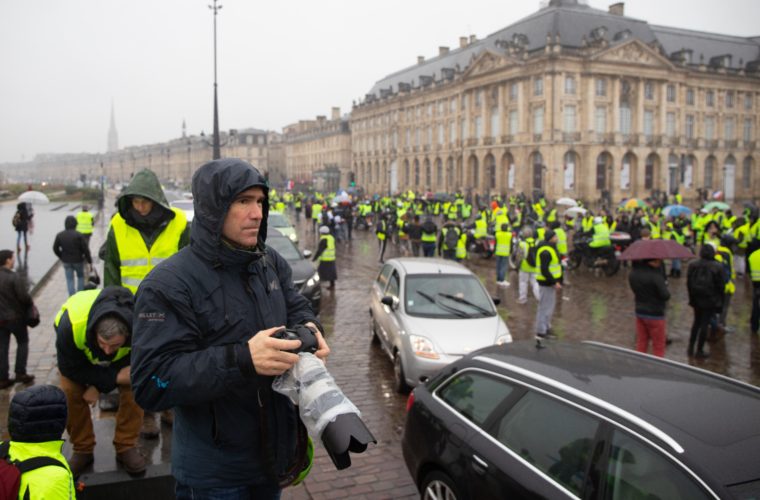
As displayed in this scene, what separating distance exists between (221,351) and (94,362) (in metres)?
2.91

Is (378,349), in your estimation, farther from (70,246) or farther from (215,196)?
(215,196)

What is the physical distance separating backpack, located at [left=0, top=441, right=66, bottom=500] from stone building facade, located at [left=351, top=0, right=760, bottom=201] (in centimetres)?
5514

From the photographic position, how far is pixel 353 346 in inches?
384

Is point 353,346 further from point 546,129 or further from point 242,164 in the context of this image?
point 546,129

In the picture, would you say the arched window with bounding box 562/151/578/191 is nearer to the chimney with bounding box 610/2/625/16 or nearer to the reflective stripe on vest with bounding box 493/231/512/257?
the chimney with bounding box 610/2/625/16

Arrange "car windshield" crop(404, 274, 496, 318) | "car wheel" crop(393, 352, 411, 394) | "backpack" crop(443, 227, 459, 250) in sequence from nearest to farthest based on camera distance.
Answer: "car wheel" crop(393, 352, 411, 394), "car windshield" crop(404, 274, 496, 318), "backpack" crop(443, 227, 459, 250)

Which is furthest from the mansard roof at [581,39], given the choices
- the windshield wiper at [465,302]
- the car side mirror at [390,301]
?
the car side mirror at [390,301]

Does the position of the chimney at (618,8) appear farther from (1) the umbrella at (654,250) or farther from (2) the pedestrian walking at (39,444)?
(2) the pedestrian walking at (39,444)

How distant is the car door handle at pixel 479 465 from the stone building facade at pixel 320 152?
8545cm

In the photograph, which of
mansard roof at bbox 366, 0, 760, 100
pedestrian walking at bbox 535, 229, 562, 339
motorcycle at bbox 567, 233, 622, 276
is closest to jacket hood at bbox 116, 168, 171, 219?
pedestrian walking at bbox 535, 229, 562, 339

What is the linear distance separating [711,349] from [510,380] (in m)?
7.62

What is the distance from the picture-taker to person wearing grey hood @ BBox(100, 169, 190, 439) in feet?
16.2

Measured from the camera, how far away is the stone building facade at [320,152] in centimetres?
9731

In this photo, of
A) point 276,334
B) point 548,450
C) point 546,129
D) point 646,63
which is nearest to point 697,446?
point 548,450
